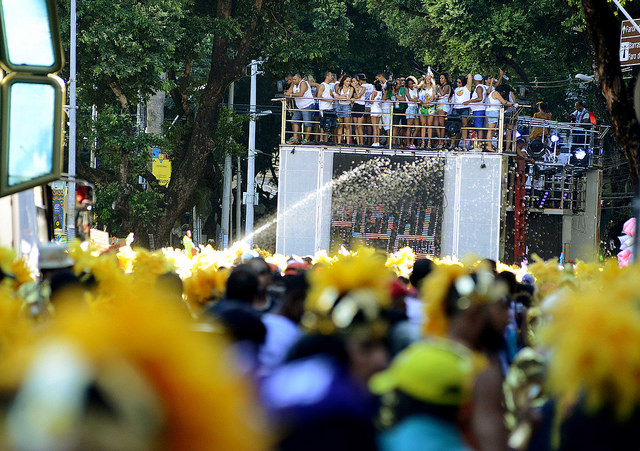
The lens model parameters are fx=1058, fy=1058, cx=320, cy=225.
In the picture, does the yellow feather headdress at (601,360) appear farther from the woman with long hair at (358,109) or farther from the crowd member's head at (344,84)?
the crowd member's head at (344,84)

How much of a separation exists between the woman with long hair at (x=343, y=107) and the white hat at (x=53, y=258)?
1529 cm

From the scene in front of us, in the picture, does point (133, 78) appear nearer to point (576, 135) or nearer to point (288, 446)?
point (576, 135)

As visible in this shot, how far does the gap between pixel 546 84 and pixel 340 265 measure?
33.4 meters

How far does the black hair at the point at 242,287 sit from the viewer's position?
5887 mm

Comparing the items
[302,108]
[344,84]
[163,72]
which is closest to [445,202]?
[344,84]

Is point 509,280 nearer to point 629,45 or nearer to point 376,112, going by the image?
point 629,45

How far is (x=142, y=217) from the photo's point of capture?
26.1m

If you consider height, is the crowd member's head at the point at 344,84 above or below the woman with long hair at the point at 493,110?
above

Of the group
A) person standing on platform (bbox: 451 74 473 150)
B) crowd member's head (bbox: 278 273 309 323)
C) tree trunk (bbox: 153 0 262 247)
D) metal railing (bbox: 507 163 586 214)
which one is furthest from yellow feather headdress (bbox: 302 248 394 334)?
metal railing (bbox: 507 163 586 214)

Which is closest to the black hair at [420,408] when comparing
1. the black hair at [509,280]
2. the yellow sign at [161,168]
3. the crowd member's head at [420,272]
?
the black hair at [509,280]

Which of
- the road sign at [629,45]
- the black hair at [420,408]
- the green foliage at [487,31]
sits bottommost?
the black hair at [420,408]

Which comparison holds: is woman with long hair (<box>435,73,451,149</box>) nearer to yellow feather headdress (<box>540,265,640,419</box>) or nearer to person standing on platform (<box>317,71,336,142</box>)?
person standing on platform (<box>317,71,336,142</box>)

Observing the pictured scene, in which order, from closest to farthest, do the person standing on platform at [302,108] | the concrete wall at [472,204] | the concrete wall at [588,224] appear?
the concrete wall at [472,204], the person standing on platform at [302,108], the concrete wall at [588,224]

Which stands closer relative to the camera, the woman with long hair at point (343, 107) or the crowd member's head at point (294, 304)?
the crowd member's head at point (294, 304)
